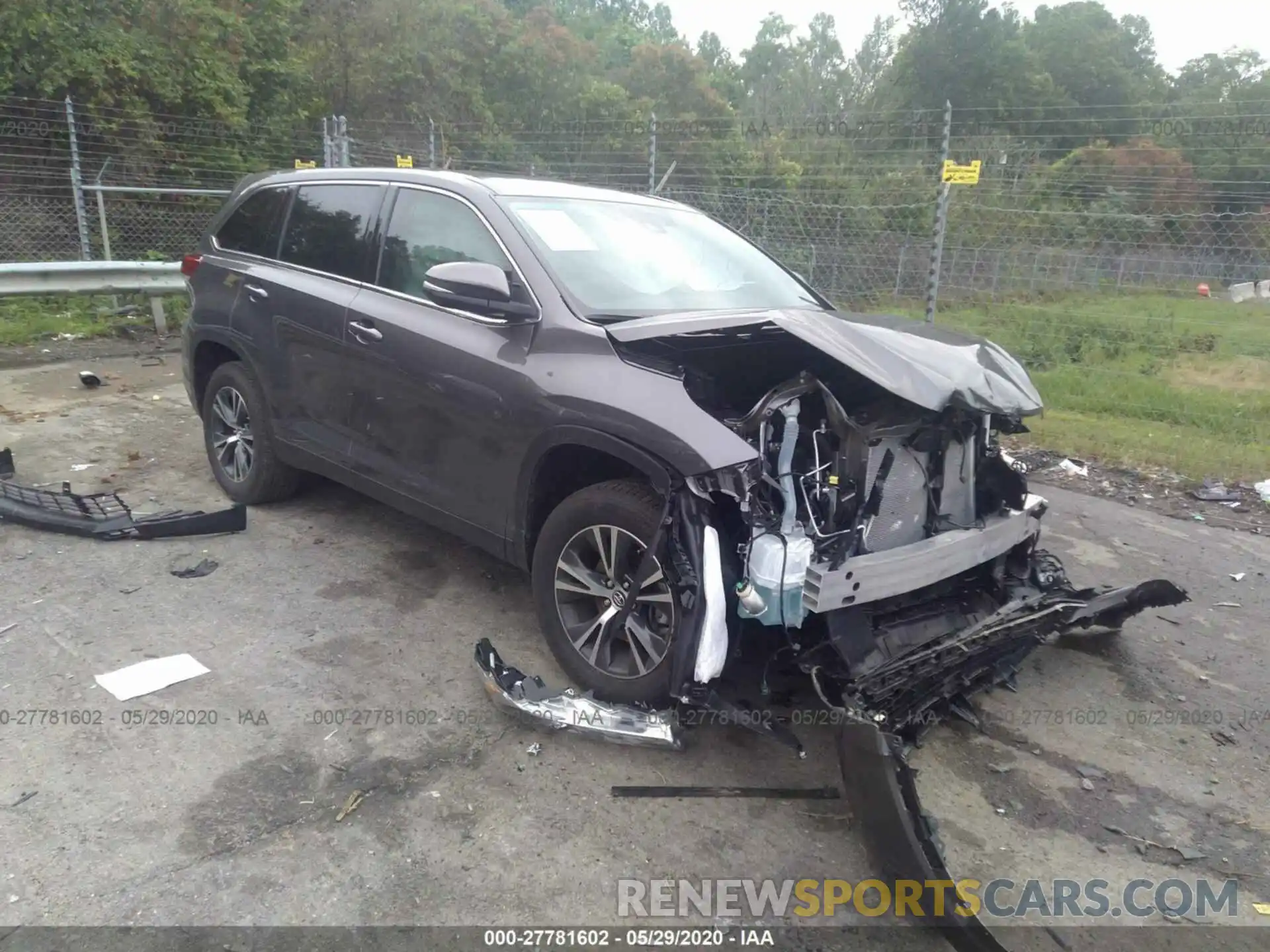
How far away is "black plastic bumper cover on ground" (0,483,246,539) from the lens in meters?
4.65

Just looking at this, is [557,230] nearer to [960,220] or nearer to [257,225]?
[257,225]

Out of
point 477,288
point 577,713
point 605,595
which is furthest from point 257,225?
point 577,713

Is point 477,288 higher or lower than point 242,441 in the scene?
higher

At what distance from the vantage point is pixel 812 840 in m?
2.83

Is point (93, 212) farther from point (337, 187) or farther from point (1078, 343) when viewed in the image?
point (1078, 343)

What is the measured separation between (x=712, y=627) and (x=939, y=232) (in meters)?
6.59

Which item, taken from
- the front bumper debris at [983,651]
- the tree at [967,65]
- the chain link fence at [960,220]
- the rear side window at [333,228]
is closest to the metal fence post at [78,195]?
the chain link fence at [960,220]

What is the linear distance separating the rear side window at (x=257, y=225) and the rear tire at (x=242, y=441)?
647mm

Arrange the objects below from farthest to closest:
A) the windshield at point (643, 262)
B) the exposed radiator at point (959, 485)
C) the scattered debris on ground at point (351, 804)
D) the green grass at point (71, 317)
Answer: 1. the green grass at point (71, 317)
2. the windshield at point (643, 262)
3. the exposed radiator at point (959, 485)
4. the scattered debris on ground at point (351, 804)

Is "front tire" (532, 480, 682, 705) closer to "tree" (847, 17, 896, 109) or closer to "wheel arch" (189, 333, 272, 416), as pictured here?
"wheel arch" (189, 333, 272, 416)

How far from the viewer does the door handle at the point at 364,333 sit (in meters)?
4.10

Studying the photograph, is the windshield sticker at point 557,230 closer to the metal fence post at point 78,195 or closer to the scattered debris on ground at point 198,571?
the scattered debris on ground at point 198,571

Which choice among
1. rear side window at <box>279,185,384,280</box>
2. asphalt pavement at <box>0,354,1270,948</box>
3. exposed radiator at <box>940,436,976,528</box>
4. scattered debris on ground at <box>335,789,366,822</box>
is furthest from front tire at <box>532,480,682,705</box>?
rear side window at <box>279,185,384,280</box>

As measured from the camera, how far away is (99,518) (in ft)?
15.4
